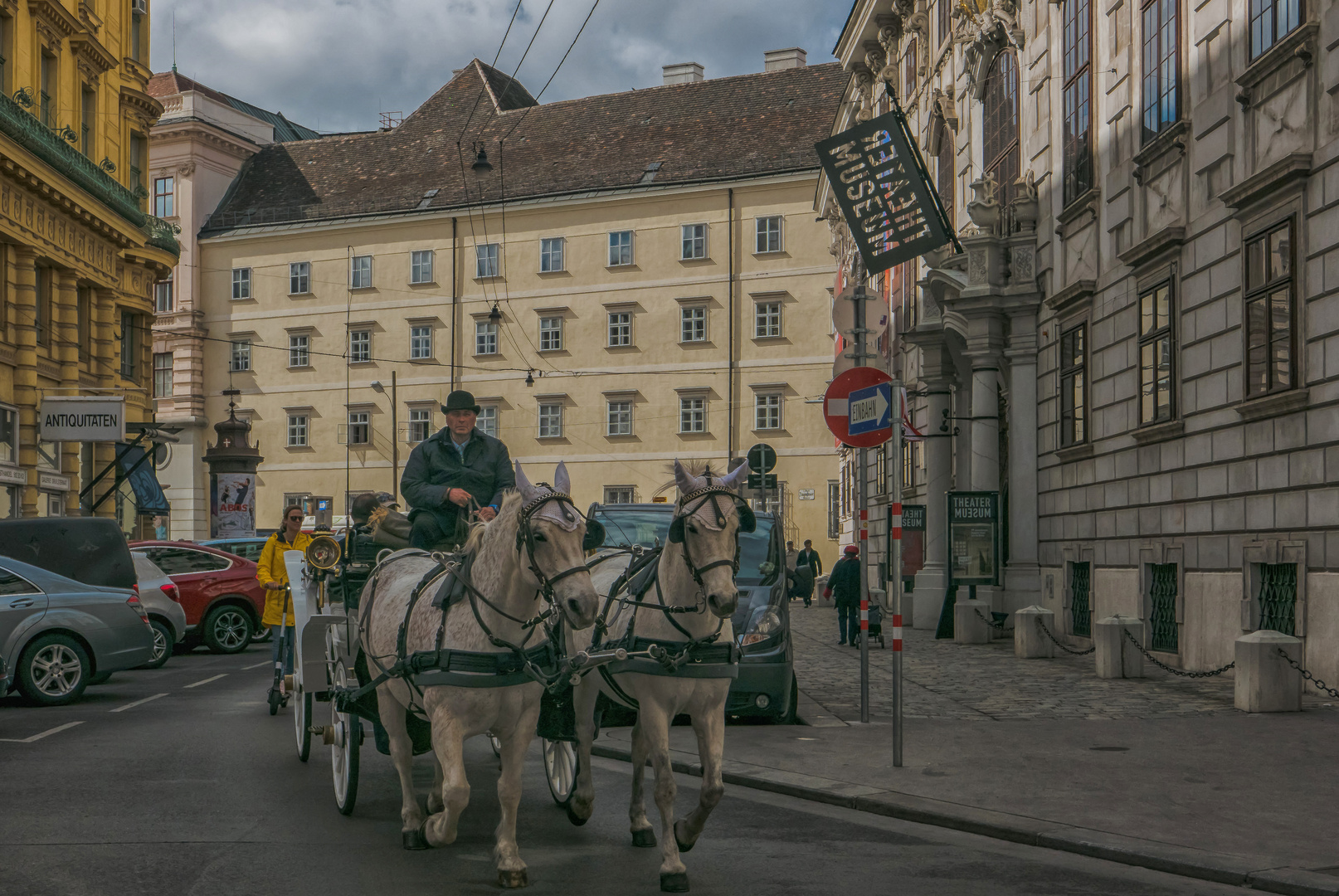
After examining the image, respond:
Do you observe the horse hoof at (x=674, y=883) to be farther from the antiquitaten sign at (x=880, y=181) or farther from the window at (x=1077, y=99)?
the window at (x=1077, y=99)

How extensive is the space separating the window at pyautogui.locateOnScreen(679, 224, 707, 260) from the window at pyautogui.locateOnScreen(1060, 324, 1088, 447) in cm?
3704

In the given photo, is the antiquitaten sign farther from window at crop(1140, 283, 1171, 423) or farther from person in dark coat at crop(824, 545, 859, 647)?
person in dark coat at crop(824, 545, 859, 647)

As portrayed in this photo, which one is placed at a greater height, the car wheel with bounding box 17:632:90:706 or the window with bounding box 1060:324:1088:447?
the window with bounding box 1060:324:1088:447

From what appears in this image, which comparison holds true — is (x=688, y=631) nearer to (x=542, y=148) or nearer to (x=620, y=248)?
(x=620, y=248)

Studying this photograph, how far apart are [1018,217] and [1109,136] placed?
13.7 ft

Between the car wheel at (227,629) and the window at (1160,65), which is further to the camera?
the car wheel at (227,629)

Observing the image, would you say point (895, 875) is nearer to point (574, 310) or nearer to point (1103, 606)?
point (1103, 606)

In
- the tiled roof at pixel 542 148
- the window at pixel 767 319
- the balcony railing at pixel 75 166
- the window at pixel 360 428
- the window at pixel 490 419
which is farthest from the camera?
the window at pixel 360 428

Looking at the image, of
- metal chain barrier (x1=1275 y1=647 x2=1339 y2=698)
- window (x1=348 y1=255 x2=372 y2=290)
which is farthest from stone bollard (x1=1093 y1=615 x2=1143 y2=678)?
window (x1=348 y1=255 x2=372 y2=290)

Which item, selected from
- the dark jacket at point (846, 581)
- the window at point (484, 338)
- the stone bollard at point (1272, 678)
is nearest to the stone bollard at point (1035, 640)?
the dark jacket at point (846, 581)

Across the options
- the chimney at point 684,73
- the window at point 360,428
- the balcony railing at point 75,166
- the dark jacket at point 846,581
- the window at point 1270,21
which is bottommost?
the dark jacket at point 846,581

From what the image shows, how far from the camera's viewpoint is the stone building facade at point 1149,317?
15.9 m

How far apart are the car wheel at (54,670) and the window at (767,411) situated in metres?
44.1

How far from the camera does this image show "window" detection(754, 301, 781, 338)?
197 feet
